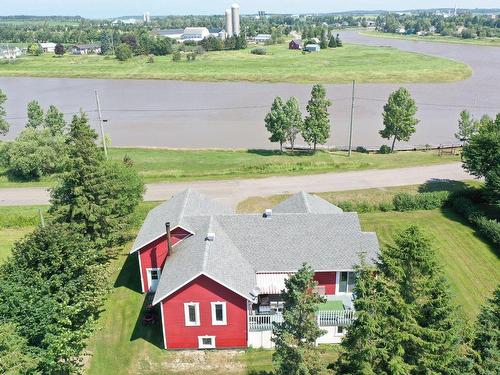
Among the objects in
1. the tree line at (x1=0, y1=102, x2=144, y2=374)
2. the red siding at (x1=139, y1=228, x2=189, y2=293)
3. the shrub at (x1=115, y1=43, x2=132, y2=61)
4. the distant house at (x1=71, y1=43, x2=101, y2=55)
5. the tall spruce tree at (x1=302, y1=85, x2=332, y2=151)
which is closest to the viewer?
the tree line at (x1=0, y1=102, x2=144, y2=374)

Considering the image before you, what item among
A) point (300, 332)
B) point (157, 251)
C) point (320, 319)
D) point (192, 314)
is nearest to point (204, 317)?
point (192, 314)

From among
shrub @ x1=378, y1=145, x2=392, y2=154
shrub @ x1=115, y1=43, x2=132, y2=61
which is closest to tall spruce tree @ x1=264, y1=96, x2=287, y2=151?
shrub @ x1=378, y1=145, x2=392, y2=154

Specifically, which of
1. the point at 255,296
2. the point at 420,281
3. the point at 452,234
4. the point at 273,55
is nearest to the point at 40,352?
the point at 255,296

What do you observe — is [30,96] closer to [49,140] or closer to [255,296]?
[49,140]

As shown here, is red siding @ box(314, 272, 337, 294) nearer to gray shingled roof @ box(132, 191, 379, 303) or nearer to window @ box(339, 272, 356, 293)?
window @ box(339, 272, 356, 293)

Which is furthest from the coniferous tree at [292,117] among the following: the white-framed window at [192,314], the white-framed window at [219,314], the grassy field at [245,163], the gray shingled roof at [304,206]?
the white-framed window at [192,314]

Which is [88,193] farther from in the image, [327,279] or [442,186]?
[442,186]
